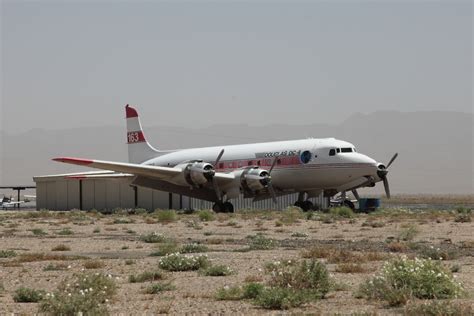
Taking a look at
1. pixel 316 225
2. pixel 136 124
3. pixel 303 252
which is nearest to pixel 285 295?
pixel 303 252

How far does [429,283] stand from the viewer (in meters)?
13.4

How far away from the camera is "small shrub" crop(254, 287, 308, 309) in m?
12.6

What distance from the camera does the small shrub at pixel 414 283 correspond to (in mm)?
13242

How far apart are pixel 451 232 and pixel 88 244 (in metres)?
14.4

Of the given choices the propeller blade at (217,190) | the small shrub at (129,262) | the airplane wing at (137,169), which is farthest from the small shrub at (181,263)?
the airplane wing at (137,169)

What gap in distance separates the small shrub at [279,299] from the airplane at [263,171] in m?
38.2

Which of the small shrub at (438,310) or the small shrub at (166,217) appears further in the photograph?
the small shrub at (166,217)

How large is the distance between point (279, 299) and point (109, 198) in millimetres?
59596

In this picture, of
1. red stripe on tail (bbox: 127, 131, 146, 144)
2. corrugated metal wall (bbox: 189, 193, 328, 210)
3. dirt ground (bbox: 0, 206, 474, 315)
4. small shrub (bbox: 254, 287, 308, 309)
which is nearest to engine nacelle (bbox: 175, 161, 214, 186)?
dirt ground (bbox: 0, 206, 474, 315)

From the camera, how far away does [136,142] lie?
6662 centimetres

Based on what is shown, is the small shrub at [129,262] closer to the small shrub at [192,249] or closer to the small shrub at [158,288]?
the small shrub at [192,249]

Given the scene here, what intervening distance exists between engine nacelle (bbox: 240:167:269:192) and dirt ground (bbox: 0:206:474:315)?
19.2ft

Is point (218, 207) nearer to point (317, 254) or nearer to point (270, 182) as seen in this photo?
point (270, 182)

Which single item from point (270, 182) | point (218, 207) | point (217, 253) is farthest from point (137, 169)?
point (217, 253)
